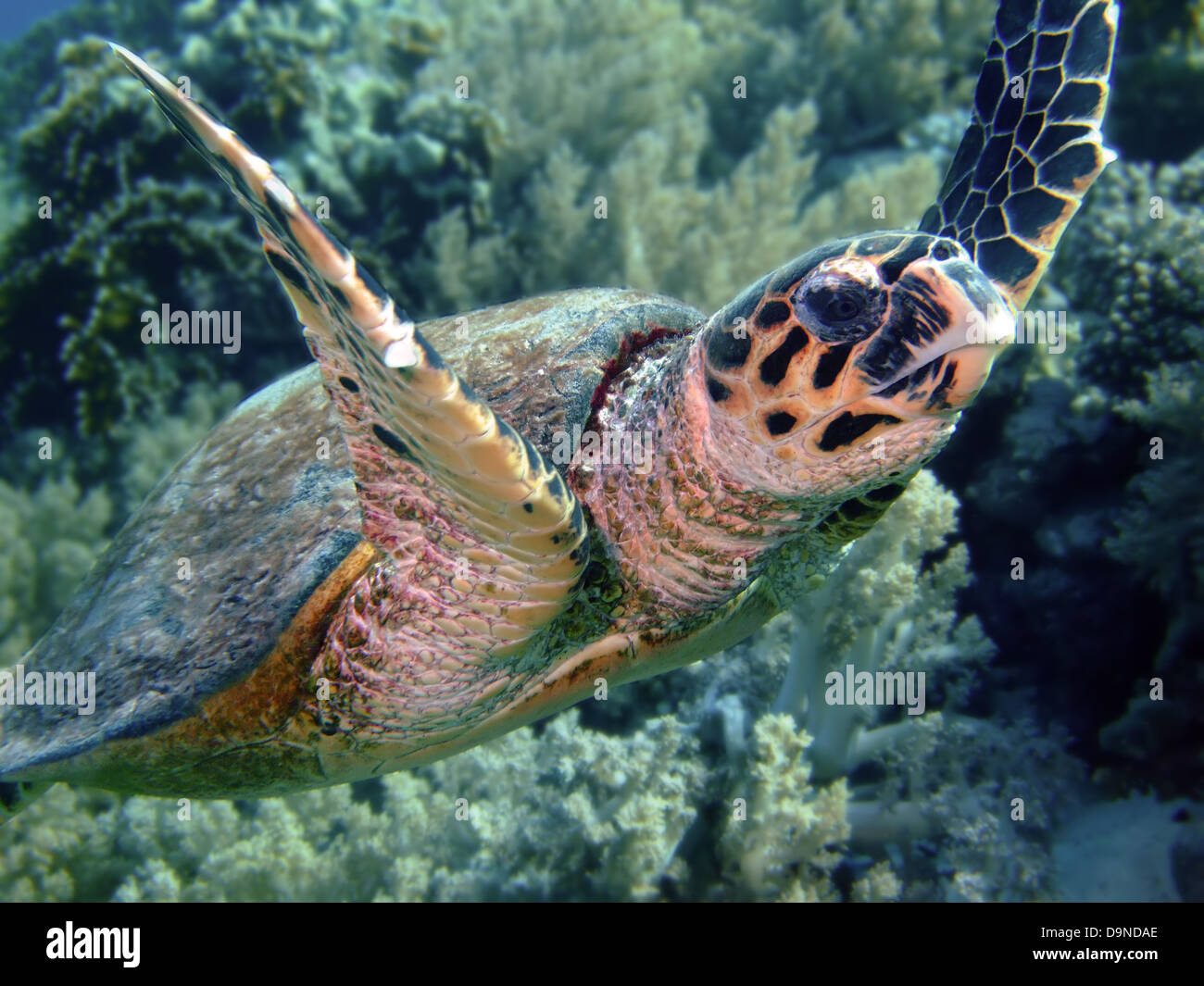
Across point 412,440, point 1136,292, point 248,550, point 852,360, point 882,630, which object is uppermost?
point 1136,292

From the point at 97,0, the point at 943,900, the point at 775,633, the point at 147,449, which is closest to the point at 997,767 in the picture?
the point at 943,900

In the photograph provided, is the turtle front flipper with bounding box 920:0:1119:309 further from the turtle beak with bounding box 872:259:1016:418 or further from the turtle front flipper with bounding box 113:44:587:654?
the turtle front flipper with bounding box 113:44:587:654

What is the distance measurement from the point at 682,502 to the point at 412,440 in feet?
1.98

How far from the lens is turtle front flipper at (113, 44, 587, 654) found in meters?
0.86

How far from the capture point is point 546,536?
1138 mm

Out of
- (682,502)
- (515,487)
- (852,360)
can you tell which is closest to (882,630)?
(682,502)

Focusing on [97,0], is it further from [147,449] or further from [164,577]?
[164,577]

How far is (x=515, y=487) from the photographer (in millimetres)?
1045

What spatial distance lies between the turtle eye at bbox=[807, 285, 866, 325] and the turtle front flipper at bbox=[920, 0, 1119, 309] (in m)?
0.72

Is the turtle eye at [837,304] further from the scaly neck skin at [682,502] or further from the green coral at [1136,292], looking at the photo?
the green coral at [1136,292]

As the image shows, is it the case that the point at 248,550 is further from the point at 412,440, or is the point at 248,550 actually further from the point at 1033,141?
the point at 1033,141

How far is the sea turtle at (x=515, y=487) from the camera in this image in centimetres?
107

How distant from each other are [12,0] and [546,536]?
5807 cm

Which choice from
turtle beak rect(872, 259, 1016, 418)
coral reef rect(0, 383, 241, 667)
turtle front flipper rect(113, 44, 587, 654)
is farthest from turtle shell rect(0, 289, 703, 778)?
coral reef rect(0, 383, 241, 667)
